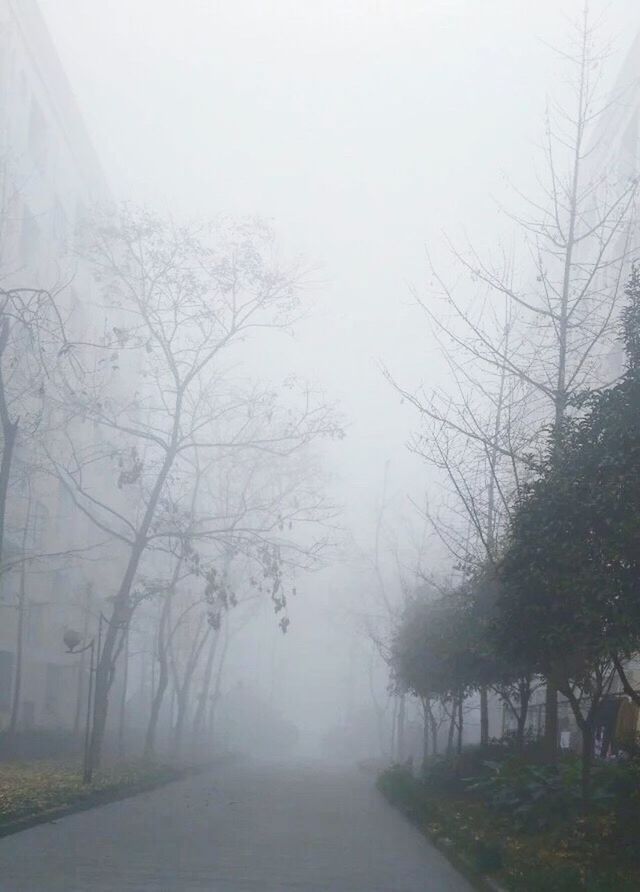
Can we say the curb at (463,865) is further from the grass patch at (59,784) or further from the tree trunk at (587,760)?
the grass patch at (59,784)

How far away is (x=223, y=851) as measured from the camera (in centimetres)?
1424

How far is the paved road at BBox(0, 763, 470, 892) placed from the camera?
37.5ft

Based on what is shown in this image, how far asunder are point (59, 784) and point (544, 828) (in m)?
10.6

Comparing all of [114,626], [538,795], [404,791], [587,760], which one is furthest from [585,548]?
[114,626]

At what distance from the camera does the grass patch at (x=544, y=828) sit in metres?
10.9

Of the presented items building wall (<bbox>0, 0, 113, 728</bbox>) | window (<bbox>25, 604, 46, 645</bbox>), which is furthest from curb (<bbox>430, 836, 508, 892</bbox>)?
window (<bbox>25, 604, 46, 645</bbox>)

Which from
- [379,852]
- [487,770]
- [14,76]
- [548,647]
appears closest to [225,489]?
[14,76]

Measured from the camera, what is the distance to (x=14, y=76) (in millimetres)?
43938

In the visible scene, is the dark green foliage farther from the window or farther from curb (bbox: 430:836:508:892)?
the window

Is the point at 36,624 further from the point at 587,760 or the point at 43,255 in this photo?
the point at 587,760

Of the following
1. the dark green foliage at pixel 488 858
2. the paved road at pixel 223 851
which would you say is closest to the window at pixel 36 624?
the paved road at pixel 223 851

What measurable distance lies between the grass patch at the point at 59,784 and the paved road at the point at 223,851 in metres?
0.38

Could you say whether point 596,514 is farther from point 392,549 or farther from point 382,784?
point 392,549

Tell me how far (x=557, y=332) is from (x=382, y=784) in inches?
589
